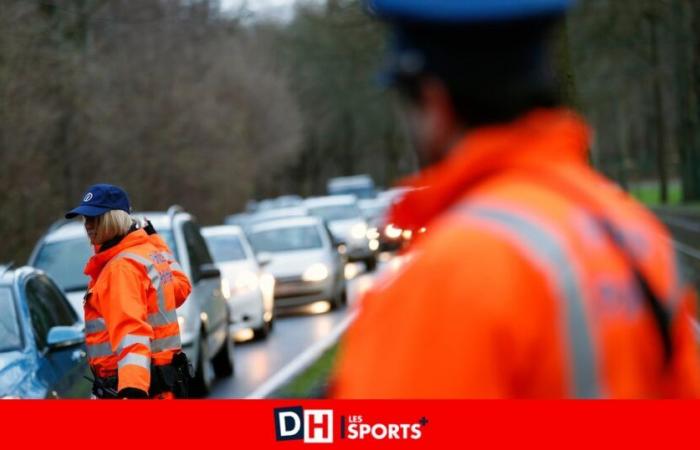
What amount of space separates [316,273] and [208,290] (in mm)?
10821

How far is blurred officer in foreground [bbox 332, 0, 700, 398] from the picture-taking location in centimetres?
203

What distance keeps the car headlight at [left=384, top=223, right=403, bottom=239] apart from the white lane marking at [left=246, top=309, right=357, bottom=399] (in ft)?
28.9

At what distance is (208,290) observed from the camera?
546 inches

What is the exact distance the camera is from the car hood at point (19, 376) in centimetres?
779

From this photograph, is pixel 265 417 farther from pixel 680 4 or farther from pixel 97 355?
pixel 680 4

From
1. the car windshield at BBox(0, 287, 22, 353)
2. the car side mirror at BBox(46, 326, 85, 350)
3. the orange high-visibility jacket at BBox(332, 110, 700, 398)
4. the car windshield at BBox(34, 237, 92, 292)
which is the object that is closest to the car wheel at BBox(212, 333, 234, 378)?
the car windshield at BBox(34, 237, 92, 292)

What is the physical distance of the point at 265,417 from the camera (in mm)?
4863

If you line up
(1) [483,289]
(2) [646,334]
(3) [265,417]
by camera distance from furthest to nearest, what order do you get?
1. (3) [265,417]
2. (2) [646,334]
3. (1) [483,289]

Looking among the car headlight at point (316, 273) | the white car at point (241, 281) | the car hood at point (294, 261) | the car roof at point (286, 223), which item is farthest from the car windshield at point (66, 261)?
the car roof at point (286, 223)

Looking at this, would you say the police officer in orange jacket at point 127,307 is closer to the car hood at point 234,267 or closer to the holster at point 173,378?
the holster at point 173,378

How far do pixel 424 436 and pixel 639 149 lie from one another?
113304 mm

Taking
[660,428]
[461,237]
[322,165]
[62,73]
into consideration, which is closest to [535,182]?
[461,237]

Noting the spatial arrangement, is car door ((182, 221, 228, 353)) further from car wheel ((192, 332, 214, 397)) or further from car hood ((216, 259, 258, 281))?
car hood ((216, 259, 258, 281))

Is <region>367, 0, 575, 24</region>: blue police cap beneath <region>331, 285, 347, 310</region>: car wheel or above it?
above
